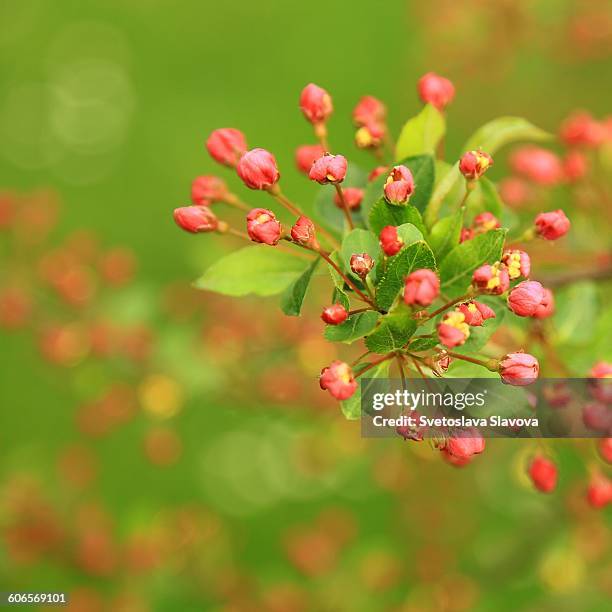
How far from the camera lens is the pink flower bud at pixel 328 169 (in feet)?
3.66

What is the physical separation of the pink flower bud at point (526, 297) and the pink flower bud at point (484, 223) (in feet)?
0.52

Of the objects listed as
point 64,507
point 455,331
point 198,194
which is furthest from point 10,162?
point 455,331

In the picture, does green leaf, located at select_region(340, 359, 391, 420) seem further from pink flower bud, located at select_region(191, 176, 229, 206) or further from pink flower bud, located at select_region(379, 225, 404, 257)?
pink flower bud, located at select_region(191, 176, 229, 206)

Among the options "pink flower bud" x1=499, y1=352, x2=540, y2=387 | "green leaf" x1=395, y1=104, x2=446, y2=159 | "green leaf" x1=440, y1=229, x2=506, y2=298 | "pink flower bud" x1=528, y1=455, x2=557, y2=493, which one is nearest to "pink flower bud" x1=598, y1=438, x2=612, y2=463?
"pink flower bud" x1=528, y1=455, x2=557, y2=493

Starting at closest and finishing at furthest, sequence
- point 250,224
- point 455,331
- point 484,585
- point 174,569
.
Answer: point 455,331 < point 250,224 < point 484,585 < point 174,569

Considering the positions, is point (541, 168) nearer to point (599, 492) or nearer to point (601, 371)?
point (601, 371)

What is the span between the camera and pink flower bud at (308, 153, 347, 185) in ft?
3.66

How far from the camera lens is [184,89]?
452 centimetres

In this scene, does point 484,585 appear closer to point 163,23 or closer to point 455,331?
point 455,331

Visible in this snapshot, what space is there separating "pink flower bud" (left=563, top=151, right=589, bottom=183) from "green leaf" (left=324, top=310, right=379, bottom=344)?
2.73 feet

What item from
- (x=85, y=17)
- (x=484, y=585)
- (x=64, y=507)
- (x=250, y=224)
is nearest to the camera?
(x=250, y=224)

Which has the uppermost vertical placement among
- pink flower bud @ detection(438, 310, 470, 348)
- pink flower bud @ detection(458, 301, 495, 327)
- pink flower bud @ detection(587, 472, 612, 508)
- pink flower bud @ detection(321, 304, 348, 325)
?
pink flower bud @ detection(321, 304, 348, 325)

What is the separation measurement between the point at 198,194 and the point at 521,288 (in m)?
0.62

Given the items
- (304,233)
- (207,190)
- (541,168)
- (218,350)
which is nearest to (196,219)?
(207,190)
